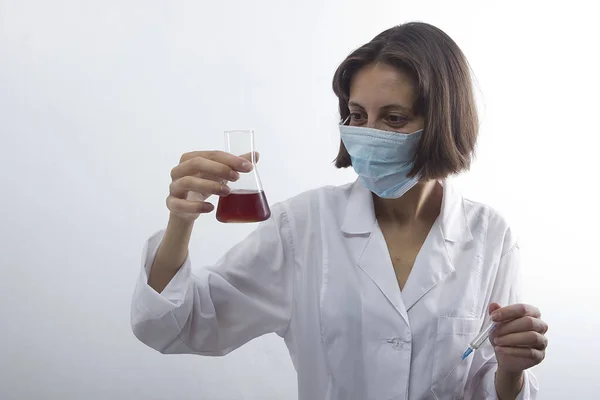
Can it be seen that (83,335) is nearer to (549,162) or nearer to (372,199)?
(372,199)

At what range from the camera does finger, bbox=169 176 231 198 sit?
121cm

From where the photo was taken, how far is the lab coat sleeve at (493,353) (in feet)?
5.14

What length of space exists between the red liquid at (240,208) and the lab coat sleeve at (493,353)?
64 centimetres

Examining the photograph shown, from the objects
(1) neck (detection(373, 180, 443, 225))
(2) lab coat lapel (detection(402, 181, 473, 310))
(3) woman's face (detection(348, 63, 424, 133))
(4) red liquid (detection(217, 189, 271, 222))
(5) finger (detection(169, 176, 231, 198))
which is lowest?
(2) lab coat lapel (detection(402, 181, 473, 310))

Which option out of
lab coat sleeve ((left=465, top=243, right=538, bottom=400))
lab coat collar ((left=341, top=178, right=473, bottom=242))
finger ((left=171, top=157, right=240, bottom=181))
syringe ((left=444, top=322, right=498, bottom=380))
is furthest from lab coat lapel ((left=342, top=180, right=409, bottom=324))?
finger ((left=171, top=157, right=240, bottom=181))

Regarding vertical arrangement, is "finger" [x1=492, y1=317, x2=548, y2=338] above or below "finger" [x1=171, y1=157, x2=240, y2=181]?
below

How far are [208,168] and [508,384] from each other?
0.81 metres

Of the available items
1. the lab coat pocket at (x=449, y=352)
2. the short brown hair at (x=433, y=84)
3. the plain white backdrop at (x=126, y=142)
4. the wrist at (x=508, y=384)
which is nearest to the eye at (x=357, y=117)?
the short brown hair at (x=433, y=84)

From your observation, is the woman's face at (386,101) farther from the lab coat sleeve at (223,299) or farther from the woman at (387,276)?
the lab coat sleeve at (223,299)

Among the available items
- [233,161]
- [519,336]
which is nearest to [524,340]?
[519,336]

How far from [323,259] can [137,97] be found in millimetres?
1511

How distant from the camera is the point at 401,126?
1.50 meters

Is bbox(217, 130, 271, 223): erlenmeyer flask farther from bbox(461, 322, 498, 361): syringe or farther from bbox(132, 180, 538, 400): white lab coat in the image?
bbox(461, 322, 498, 361): syringe

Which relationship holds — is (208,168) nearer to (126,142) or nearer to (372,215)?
(372,215)
